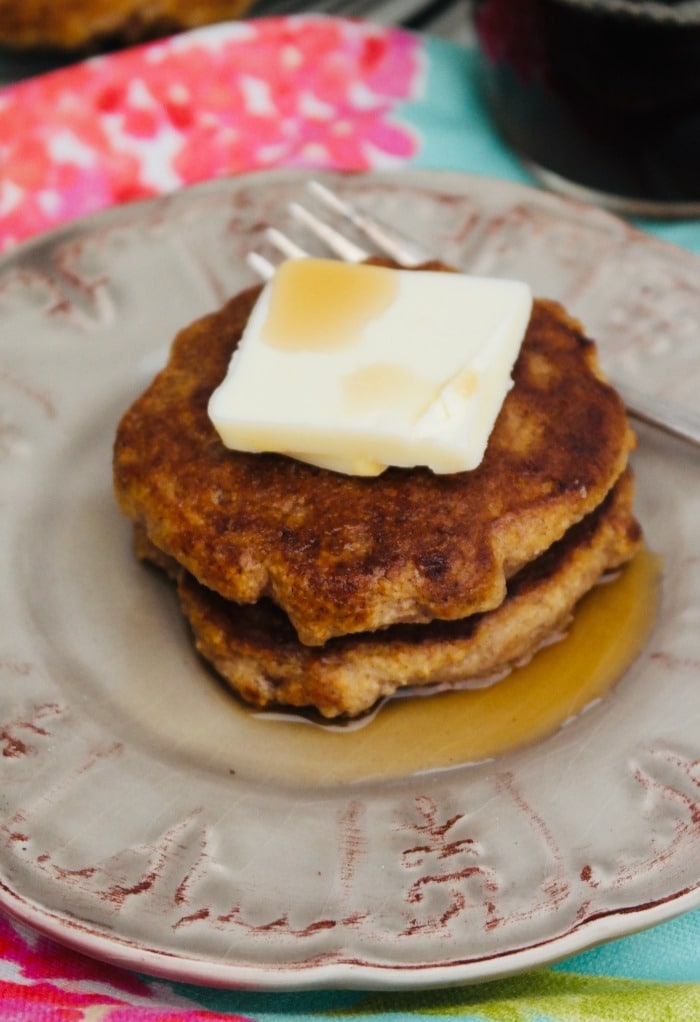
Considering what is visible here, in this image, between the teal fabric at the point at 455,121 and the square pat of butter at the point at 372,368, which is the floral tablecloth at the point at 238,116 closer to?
the teal fabric at the point at 455,121

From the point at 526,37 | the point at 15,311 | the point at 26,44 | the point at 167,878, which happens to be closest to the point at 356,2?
the point at 26,44

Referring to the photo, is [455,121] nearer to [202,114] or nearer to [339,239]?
[202,114]

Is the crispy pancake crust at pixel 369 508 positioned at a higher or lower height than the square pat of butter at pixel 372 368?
lower

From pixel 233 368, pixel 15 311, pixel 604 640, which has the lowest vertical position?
pixel 604 640

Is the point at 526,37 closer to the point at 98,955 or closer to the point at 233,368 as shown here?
the point at 233,368

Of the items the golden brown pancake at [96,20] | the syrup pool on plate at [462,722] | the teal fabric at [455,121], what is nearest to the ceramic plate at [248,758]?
the syrup pool on plate at [462,722]
